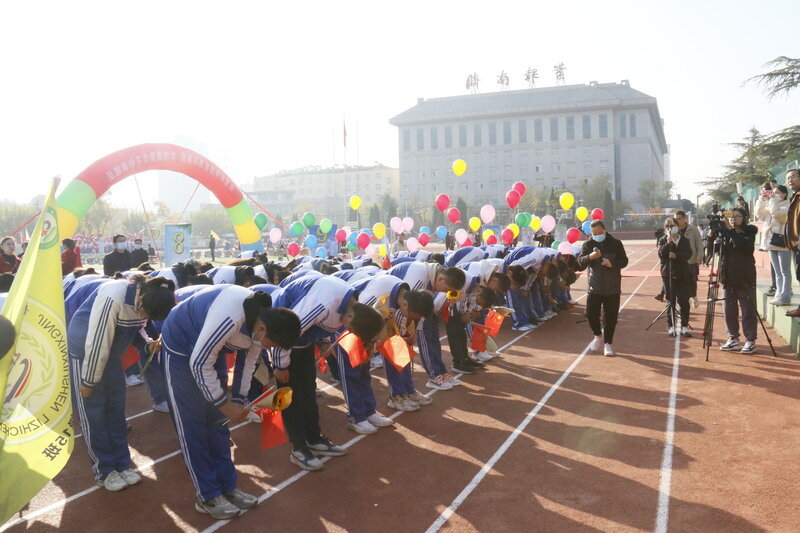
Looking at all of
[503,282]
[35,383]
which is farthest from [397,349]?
[35,383]

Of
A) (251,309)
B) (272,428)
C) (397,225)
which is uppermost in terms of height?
(397,225)

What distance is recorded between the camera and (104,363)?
4543 millimetres

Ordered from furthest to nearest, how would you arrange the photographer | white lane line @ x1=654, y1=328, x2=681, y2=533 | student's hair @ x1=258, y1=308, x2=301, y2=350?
the photographer, white lane line @ x1=654, y1=328, x2=681, y2=533, student's hair @ x1=258, y1=308, x2=301, y2=350

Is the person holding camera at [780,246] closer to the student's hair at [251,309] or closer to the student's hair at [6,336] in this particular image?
the student's hair at [251,309]

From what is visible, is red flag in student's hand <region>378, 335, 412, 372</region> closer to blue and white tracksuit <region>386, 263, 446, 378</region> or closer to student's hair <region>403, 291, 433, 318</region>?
student's hair <region>403, 291, 433, 318</region>

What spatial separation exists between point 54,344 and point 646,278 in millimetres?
19948

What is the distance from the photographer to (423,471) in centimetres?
501

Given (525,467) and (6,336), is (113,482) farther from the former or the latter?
(525,467)

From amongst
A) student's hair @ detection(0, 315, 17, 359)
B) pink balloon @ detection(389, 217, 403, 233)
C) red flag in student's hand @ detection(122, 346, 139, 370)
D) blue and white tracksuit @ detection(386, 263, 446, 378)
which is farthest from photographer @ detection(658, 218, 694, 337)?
student's hair @ detection(0, 315, 17, 359)

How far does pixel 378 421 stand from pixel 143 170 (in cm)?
1198

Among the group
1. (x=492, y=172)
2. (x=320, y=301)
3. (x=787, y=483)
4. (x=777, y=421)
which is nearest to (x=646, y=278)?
(x=777, y=421)

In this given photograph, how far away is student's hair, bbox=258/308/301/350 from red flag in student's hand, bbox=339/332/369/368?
160cm

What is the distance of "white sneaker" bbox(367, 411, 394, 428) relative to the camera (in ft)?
20.0

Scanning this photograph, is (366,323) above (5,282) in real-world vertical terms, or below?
below
